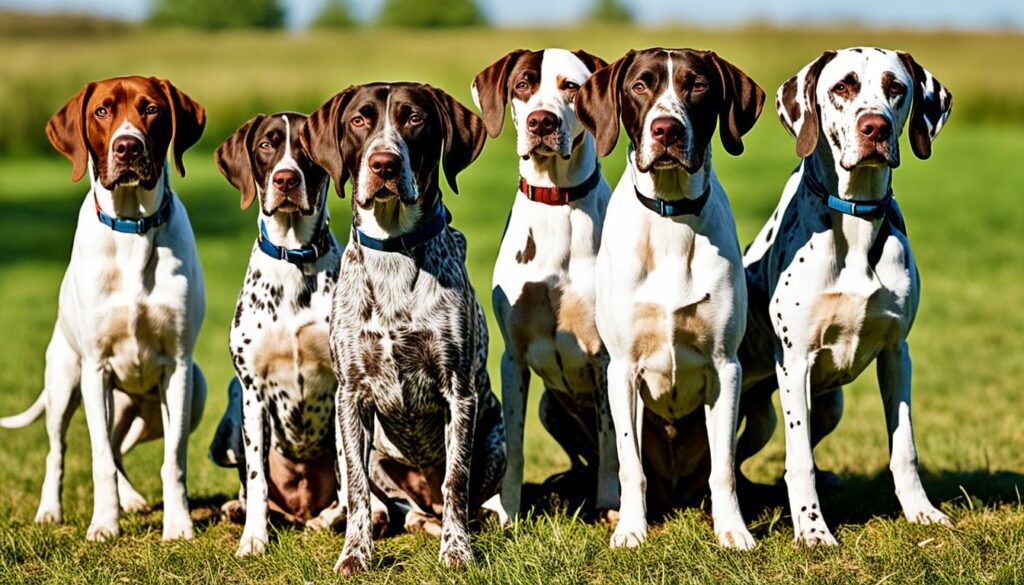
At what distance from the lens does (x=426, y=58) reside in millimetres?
39062

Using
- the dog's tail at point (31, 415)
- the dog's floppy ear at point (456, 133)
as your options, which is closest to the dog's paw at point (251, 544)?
the dog's floppy ear at point (456, 133)

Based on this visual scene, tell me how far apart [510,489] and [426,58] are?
33.9m

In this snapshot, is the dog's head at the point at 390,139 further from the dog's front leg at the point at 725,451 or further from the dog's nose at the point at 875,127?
the dog's nose at the point at 875,127

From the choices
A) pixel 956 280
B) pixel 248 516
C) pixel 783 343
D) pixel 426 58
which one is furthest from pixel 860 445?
pixel 426 58

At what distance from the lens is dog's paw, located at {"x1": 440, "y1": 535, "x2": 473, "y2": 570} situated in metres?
5.41

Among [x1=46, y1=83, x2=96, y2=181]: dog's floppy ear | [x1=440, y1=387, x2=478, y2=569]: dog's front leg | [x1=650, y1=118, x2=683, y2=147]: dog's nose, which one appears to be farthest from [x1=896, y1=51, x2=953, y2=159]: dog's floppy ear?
[x1=46, y1=83, x2=96, y2=181]: dog's floppy ear

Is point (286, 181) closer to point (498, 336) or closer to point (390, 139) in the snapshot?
point (390, 139)

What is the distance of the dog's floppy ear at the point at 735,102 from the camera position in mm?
5527

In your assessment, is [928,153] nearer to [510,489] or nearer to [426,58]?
[510,489]

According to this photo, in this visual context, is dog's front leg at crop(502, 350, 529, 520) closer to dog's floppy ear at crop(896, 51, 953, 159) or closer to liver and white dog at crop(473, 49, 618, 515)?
liver and white dog at crop(473, 49, 618, 515)

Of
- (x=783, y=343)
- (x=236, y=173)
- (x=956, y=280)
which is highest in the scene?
(x=236, y=173)

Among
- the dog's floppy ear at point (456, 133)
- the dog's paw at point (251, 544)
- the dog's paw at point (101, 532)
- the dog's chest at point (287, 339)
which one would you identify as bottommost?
the dog's paw at point (101, 532)

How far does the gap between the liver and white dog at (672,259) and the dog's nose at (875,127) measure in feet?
1.58

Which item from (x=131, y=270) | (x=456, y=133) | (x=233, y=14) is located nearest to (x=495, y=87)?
(x=456, y=133)
